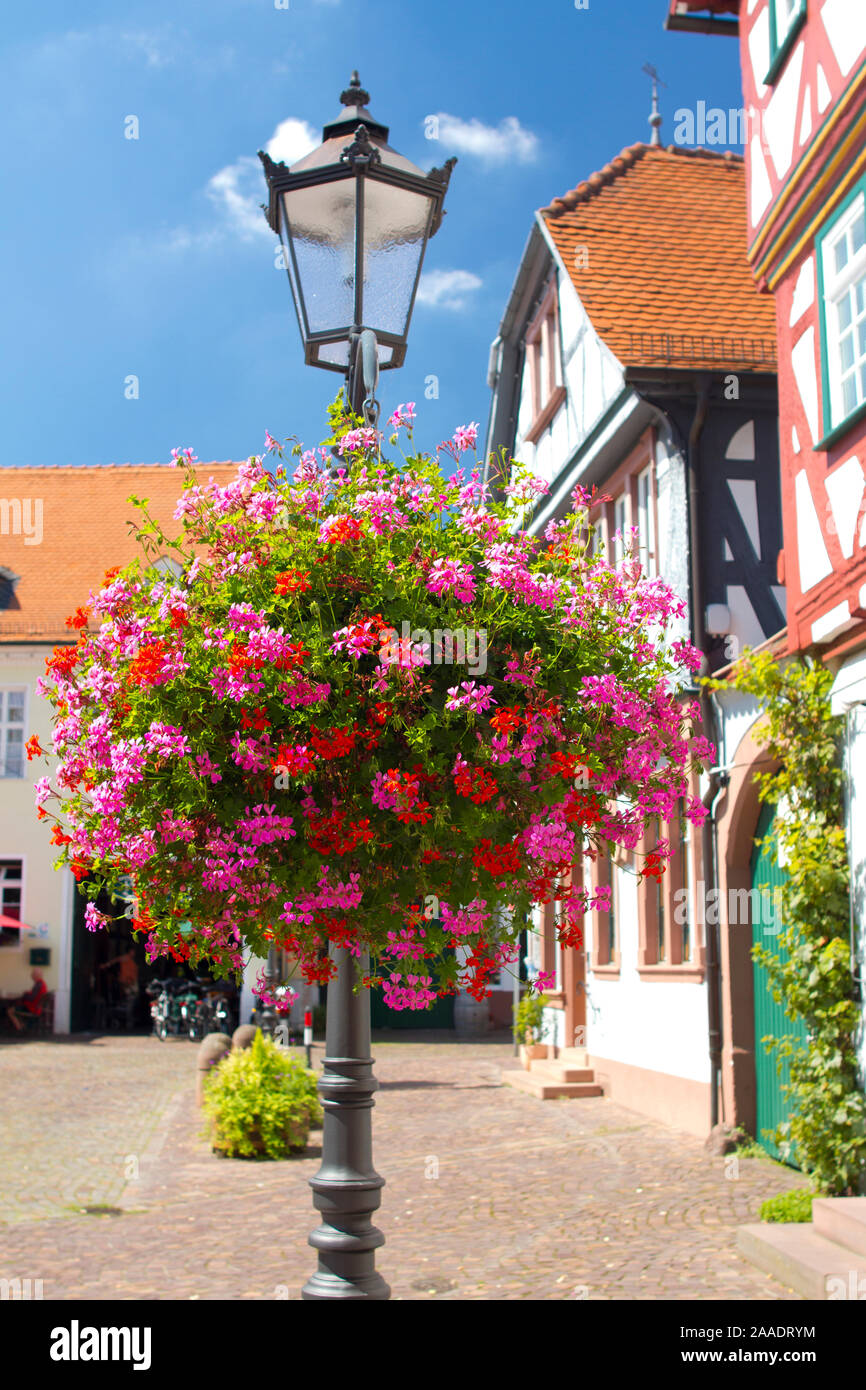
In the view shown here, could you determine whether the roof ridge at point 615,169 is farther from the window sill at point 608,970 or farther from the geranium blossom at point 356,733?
the geranium blossom at point 356,733

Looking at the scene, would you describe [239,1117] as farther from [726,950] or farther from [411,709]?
[411,709]

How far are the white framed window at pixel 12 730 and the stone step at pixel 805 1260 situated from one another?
21.2 m

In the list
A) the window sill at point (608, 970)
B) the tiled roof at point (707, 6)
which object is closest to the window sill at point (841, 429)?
the tiled roof at point (707, 6)

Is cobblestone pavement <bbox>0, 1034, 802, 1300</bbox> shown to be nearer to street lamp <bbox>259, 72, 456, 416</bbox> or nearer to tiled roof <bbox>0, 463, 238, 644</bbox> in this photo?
street lamp <bbox>259, 72, 456, 416</bbox>

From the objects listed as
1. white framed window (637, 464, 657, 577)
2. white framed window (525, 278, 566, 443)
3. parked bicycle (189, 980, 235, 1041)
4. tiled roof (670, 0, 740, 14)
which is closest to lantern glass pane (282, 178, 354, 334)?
white framed window (637, 464, 657, 577)

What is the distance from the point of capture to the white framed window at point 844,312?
798cm

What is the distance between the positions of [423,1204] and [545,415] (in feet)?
33.2

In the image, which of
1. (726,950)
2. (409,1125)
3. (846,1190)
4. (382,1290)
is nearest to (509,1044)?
(409,1125)

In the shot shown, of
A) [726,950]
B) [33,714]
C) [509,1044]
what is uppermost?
[33,714]

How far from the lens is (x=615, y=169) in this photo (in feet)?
53.1

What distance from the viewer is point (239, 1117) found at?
1048 cm

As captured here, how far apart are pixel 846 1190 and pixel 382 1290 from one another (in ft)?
17.4

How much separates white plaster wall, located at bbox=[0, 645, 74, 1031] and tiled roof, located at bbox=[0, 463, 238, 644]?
2259 mm

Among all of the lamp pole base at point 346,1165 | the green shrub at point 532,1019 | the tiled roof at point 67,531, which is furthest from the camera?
the tiled roof at point 67,531
